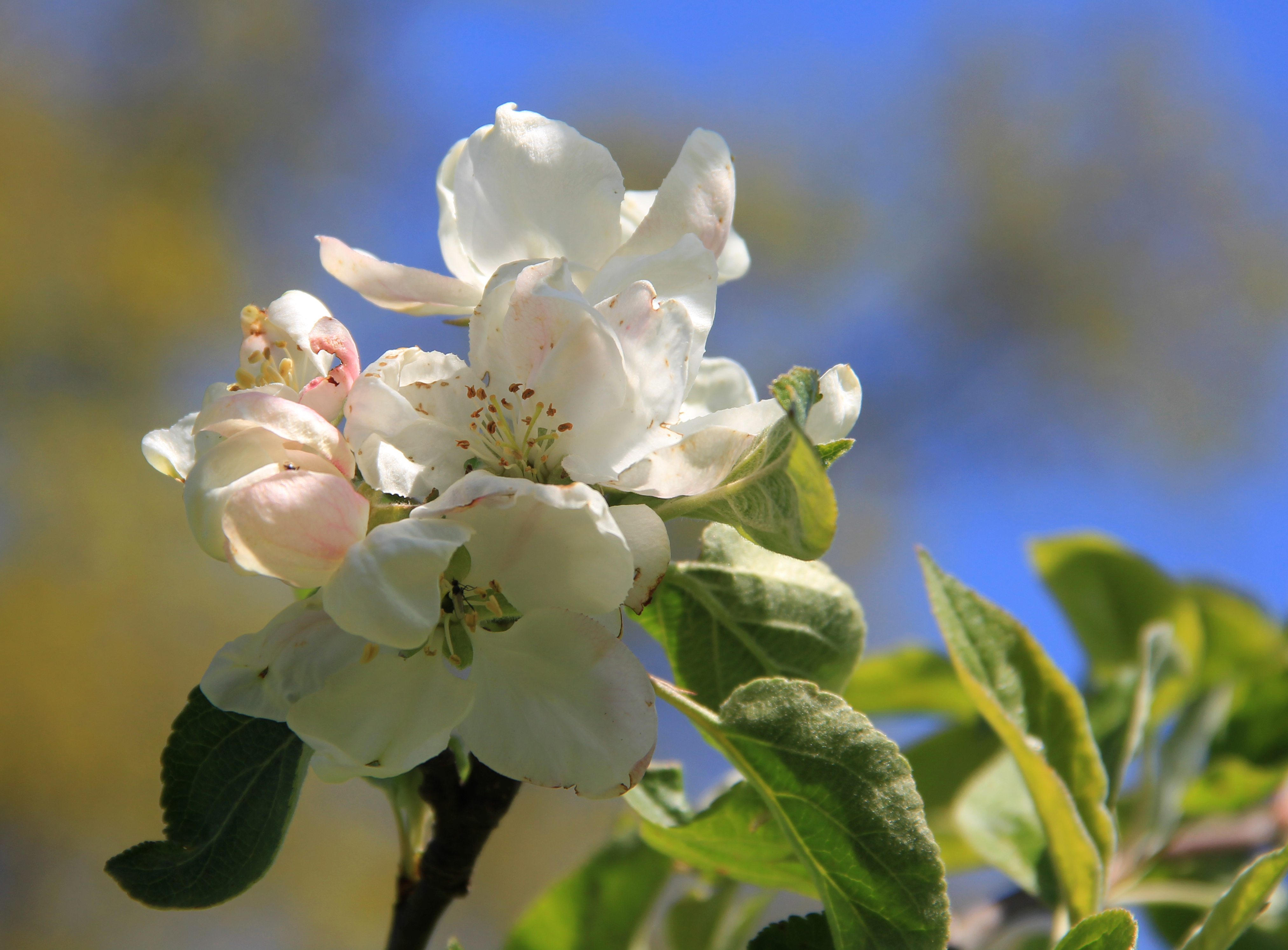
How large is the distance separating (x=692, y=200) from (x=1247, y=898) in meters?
0.49

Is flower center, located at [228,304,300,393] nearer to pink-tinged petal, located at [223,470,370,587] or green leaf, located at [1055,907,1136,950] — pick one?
pink-tinged petal, located at [223,470,370,587]

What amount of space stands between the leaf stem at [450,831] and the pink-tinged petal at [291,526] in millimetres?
200

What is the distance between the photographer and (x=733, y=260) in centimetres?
65

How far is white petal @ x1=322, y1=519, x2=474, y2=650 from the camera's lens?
0.40 metres

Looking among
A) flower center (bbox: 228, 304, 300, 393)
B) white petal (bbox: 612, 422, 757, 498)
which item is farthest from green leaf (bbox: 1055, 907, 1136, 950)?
flower center (bbox: 228, 304, 300, 393)

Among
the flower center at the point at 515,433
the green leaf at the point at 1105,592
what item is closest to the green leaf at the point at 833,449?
the flower center at the point at 515,433

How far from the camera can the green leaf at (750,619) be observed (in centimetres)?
62

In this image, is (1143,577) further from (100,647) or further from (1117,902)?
(100,647)

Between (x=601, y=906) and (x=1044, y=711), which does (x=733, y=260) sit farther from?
(x=601, y=906)

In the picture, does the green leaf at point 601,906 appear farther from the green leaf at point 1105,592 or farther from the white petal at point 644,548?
the green leaf at point 1105,592

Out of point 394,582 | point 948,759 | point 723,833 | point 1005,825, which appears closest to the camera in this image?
point 394,582

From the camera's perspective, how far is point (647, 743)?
45 cm

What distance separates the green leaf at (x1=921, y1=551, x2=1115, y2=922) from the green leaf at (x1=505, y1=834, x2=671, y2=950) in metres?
0.37

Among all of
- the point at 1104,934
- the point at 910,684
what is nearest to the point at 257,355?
the point at 1104,934
